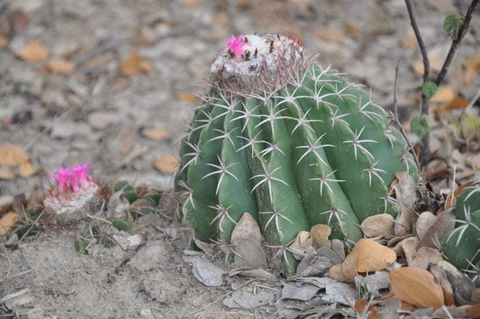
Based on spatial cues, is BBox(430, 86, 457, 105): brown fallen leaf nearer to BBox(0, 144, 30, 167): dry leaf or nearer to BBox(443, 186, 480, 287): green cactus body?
BBox(443, 186, 480, 287): green cactus body

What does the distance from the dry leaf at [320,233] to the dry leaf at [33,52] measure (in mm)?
3079

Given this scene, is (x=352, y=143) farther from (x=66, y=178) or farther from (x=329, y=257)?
(x=66, y=178)

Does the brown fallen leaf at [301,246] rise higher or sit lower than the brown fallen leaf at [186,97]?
higher

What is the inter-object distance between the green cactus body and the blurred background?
5.83ft

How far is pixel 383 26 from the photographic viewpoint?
5.04 metres

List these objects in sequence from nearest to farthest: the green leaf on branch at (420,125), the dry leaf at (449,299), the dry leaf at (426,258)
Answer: the dry leaf at (449,299)
the dry leaf at (426,258)
the green leaf on branch at (420,125)

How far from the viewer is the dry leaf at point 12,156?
395 centimetres

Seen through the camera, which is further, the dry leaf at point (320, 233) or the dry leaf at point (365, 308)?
the dry leaf at point (320, 233)

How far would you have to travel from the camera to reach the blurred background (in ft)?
13.4

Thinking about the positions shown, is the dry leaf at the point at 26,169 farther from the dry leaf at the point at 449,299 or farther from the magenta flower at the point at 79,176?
the dry leaf at the point at 449,299

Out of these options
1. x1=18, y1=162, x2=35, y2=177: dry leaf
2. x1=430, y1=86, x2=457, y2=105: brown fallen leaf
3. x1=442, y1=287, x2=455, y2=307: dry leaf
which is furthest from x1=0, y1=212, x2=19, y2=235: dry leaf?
x1=430, y1=86, x2=457, y2=105: brown fallen leaf

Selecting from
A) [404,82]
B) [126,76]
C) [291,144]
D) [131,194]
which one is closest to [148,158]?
[126,76]

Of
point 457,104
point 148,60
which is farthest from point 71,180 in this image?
point 148,60

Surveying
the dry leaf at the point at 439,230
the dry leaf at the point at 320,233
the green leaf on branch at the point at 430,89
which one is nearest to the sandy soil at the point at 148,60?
the dry leaf at the point at 320,233
